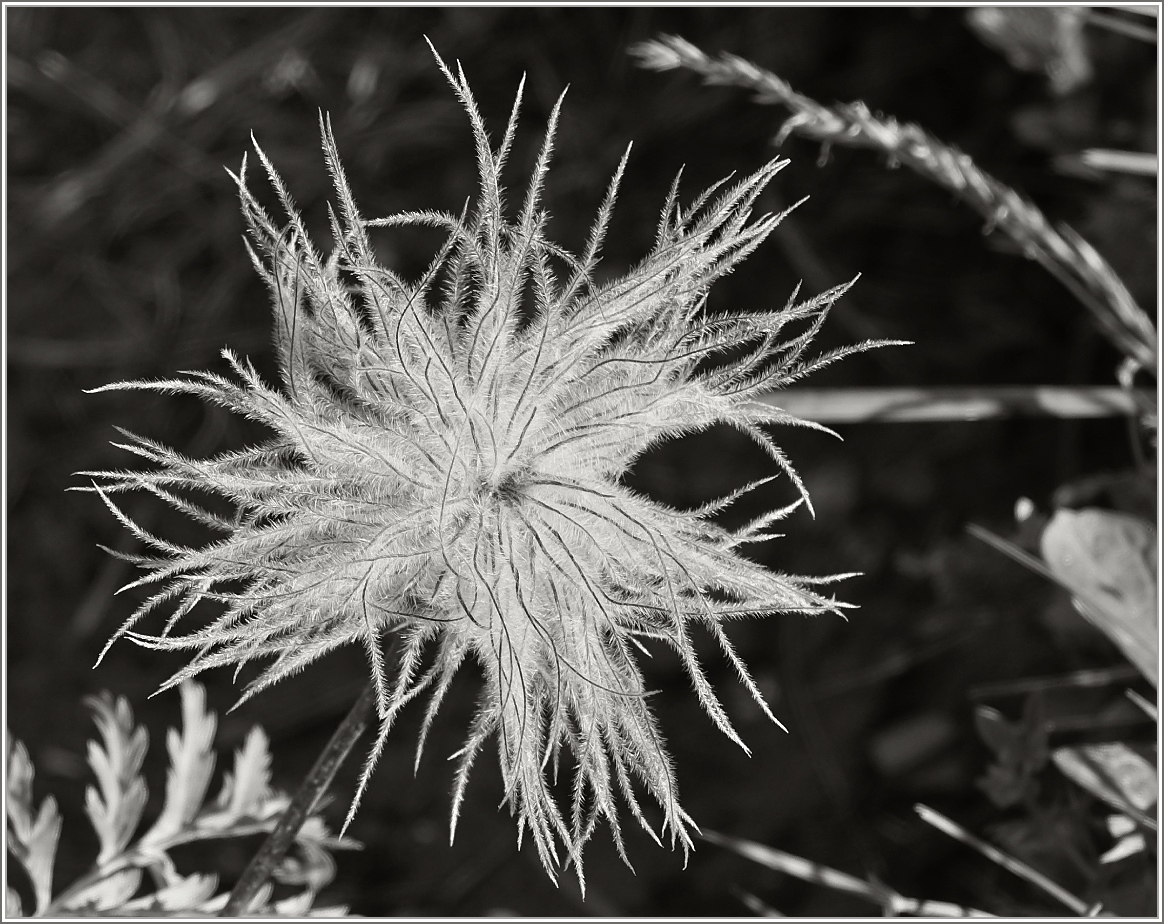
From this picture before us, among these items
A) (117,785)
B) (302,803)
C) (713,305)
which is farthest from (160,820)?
(713,305)

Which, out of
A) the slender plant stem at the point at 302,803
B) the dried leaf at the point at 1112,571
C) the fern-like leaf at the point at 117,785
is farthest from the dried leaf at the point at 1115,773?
the fern-like leaf at the point at 117,785

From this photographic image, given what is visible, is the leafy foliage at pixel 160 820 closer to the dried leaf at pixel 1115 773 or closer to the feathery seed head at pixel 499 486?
the feathery seed head at pixel 499 486

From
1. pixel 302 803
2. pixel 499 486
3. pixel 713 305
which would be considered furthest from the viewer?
pixel 713 305

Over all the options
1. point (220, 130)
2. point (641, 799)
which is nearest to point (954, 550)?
point (641, 799)

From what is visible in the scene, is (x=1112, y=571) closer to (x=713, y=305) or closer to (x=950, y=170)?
(x=950, y=170)

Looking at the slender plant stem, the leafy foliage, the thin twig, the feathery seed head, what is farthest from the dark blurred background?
the feathery seed head

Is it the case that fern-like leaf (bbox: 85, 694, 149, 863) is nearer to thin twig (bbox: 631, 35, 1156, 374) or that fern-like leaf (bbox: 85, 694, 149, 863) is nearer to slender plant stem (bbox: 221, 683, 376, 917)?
slender plant stem (bbox: 221, 683, 376, 917)

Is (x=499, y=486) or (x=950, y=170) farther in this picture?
(x=950, y=170)
